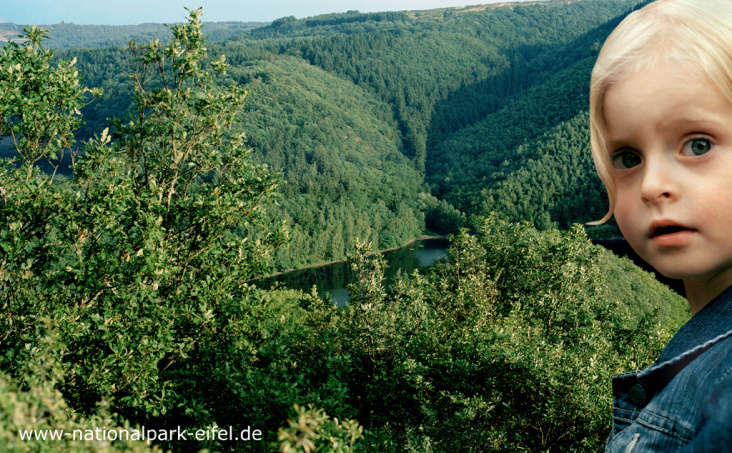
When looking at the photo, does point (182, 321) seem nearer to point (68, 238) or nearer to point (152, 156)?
point (68, 238)

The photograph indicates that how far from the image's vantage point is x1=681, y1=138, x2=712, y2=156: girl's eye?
55.5 inches

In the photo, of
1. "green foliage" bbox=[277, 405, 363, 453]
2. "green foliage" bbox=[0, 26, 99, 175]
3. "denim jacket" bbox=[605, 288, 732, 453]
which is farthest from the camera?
"green foliage" bbox=[0, 26, 99, 175]

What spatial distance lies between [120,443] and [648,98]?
195cm

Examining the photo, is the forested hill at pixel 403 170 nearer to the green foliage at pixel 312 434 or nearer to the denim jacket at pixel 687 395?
the green foliage at pixel 312 434

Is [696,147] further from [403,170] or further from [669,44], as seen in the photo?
[403,170]

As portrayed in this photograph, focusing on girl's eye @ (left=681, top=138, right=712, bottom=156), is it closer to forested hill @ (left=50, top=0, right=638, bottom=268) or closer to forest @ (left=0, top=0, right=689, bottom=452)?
forest @ (left=0, top=0, right=689, bottom=452)

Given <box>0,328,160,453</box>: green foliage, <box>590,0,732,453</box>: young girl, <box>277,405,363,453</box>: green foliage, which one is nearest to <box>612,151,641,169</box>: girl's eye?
<box>590,0,732,453</box>: young girl

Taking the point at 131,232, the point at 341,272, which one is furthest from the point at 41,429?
the point at 341,272

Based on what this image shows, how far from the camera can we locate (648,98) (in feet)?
4.91

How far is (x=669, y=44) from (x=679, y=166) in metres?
0.41

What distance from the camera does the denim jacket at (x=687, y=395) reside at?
108 centimetres

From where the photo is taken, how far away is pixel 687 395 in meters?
1.30

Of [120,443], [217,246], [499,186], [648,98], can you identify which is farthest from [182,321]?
[499,186]

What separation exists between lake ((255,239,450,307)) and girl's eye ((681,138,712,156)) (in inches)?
2959
